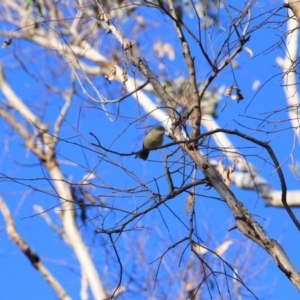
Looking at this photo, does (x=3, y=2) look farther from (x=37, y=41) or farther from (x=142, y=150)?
(x=142, y=150)

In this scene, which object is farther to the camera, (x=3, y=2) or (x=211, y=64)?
(x=3, y=2)

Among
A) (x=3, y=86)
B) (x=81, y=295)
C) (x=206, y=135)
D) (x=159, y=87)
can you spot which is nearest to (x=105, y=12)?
(x=159, y=87)

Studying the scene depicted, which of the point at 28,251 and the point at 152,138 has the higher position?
the point at 28,251

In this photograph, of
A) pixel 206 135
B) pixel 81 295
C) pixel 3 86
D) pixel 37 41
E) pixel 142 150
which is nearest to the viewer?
pixel 206 135

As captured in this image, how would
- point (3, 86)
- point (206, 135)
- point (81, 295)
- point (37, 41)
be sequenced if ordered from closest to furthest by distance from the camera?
point (206, 135), point (81, 295), point (37, 41), point (3, 86)

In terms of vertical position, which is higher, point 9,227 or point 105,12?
point 9,227

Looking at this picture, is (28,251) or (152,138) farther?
(28,251)

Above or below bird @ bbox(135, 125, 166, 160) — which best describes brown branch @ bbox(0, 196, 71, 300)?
above

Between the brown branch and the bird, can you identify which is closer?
the bird

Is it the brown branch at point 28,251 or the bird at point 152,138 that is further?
the brown branch at point 28,251

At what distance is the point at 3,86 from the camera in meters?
9.16

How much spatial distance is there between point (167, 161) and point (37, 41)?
627 cm

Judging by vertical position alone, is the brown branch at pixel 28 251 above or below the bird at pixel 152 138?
above

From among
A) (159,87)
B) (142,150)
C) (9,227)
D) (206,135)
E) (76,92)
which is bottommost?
(206,135)
